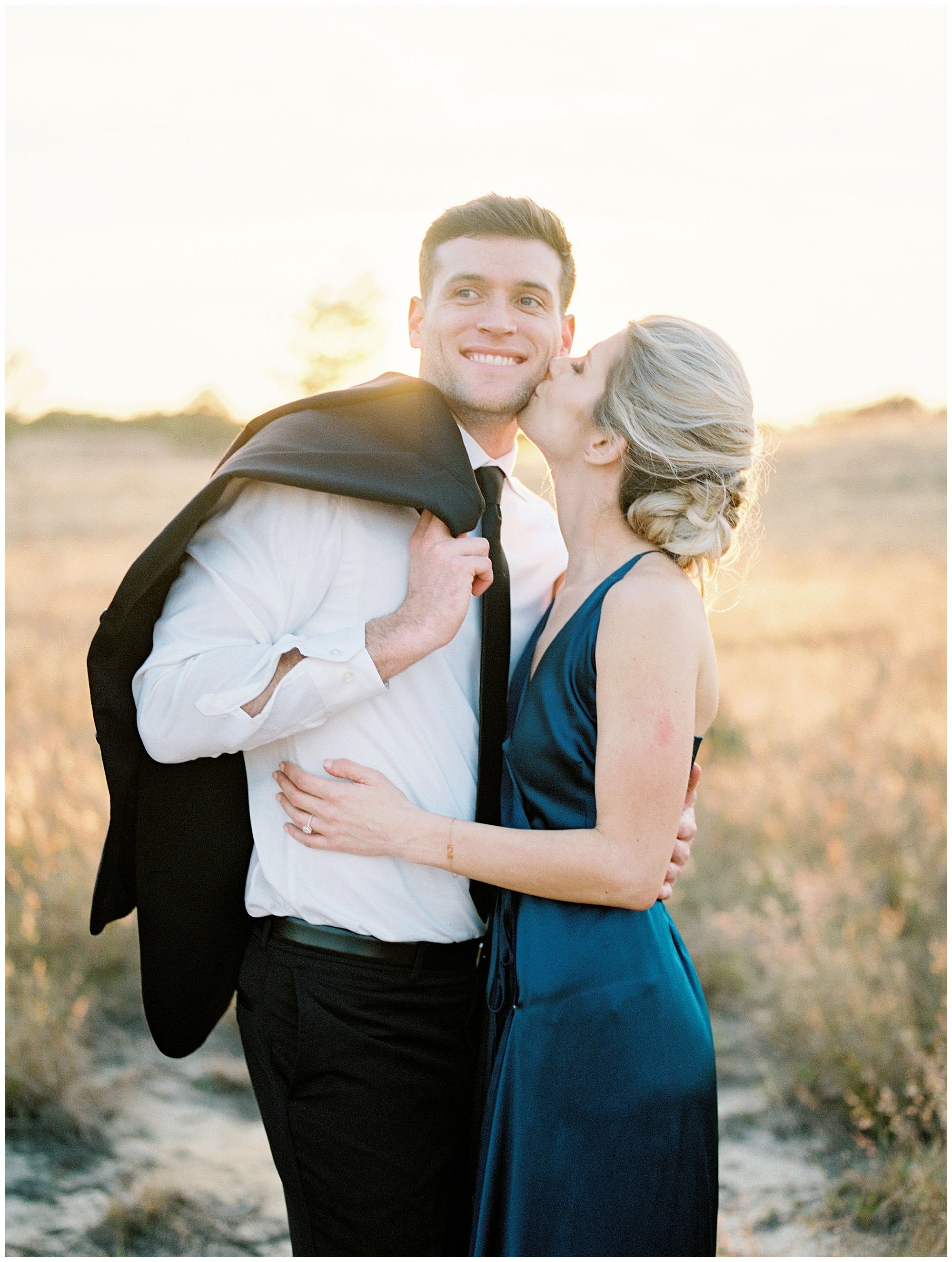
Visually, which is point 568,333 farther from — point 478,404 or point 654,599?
point 654,599

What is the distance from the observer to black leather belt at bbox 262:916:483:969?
2.14 metres

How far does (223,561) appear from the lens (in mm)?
2104

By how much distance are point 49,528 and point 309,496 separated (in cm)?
2184

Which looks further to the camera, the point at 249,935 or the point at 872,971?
the point at 872,971

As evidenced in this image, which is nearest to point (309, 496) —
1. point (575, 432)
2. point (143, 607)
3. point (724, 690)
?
point (143, 607)

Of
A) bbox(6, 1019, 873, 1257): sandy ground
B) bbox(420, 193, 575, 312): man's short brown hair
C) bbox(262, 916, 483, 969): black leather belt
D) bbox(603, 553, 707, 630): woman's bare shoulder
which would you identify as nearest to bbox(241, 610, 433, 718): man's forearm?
bbox(603, 553, 707, 630): woman's bare shoulder

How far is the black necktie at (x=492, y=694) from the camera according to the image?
225cm

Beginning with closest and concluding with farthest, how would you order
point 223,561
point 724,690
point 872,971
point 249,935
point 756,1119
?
point 223,561 < point 249,935 < point 756,1119 < point 872,971 < point 724,690

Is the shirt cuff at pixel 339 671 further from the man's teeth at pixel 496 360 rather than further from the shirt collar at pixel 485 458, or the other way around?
the man's teeth at pixel 496 360

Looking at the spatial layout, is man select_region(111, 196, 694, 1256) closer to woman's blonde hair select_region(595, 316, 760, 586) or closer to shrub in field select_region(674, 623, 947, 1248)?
woman's blonde hair select_region(595, 316, 760, 586)

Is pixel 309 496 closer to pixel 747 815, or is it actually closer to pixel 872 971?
pixel 872 971

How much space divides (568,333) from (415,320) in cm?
45

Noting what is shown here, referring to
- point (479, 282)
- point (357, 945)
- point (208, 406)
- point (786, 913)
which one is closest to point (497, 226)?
point (479, 282)

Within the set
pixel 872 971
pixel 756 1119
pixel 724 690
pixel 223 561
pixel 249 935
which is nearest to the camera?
pixel 223 561
